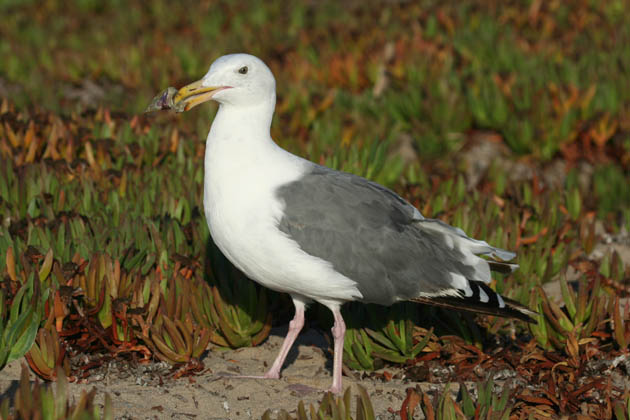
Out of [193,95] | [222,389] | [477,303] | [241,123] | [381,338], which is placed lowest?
[222,389]

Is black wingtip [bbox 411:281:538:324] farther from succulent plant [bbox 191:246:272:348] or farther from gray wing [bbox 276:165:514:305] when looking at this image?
succulent plant [bbox 191:246:272:348]

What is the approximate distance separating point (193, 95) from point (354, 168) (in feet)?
7.05

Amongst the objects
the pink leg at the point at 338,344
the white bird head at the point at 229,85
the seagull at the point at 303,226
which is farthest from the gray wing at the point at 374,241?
the white bird head at the point at 229,85

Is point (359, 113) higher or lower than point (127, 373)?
higher

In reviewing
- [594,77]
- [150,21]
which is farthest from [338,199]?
[150,21]

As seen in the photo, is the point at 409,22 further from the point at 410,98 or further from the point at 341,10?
the point at 410,98

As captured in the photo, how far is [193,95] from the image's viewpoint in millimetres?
3436

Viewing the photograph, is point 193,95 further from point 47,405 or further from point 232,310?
point 47,405

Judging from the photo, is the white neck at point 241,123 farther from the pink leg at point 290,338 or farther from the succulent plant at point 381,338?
the succulent plant at point 381,338

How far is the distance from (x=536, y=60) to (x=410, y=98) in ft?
5.02

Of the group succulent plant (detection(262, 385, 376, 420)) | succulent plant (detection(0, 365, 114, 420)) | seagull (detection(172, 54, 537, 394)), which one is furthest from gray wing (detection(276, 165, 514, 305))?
succulent plant (detection(0, 365, 114, 420))

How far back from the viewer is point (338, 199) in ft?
11.5

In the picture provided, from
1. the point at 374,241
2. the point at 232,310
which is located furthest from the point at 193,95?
the point at 232,310

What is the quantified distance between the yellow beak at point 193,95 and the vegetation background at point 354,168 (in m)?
0.92
